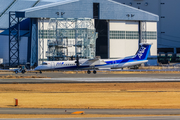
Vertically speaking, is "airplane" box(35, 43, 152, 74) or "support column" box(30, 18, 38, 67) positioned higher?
"support column" box(30, 18, 38, 67)

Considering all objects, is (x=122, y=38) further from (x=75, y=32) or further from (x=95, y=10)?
(x=75, y=32)

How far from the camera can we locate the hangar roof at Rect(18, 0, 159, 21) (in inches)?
3455

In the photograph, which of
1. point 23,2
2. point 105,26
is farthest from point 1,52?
point 105,26

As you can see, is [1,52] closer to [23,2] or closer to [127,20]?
[23,2]

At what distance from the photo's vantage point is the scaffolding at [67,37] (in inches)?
3356

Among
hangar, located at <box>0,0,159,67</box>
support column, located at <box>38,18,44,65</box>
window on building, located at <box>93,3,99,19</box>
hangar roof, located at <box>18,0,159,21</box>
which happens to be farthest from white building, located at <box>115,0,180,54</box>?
support column, located at <box>38,18,44,65</box>

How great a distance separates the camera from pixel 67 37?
87.2 m

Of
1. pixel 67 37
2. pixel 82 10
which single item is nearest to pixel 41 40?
pixel 67 37

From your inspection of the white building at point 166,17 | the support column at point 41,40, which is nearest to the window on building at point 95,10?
the support column at point 41,40

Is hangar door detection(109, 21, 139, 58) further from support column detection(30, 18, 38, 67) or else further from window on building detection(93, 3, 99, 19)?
support column detection(30, 18, 38, 67)

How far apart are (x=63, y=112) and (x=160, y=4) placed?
115 metres

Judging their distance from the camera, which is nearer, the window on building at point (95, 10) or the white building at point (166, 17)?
the window on building at point (95, 10)

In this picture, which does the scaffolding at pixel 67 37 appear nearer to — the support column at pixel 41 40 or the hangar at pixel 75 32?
the hangar at pixel 75 32

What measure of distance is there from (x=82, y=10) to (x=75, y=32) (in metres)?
8.41
